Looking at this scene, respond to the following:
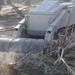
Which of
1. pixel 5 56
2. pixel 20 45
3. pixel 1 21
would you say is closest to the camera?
pixel 5 56

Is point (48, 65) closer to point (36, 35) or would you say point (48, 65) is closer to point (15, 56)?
point (15, 56)

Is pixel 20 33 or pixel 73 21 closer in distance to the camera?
pixel 20 33

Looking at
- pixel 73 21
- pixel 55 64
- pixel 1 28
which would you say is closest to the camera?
pixel 55 64

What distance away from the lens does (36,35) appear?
7922mm

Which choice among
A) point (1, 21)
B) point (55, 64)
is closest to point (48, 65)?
point (55, 64)

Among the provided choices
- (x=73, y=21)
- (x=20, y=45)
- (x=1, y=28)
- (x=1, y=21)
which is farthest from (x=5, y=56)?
(x=1, y=21)

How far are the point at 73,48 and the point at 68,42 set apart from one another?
0.22 metres

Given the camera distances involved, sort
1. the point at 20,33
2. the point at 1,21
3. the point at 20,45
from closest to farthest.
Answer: the point at 20,45, the point at 20,33, the point at 1,21

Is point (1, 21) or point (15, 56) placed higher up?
point (15, 56)

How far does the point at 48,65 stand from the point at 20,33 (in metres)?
2.09

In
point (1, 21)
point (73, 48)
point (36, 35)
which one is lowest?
point (1, 21)

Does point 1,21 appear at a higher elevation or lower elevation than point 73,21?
lower

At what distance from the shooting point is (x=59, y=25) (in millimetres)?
7914

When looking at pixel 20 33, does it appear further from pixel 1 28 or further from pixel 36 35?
pixel 1 28
